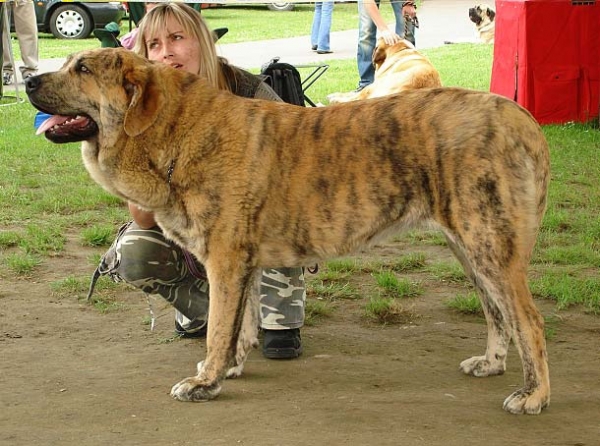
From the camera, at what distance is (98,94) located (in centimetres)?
405

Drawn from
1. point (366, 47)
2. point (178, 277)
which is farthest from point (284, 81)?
point (366, 47)

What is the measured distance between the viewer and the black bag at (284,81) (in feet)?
17.5

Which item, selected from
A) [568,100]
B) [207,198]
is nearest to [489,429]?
[207,198]

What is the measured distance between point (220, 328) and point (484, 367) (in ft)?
4.23

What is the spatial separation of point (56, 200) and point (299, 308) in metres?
3.63

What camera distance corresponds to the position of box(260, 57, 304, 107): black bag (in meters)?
5.34

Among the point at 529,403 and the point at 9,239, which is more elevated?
the point at 529,403

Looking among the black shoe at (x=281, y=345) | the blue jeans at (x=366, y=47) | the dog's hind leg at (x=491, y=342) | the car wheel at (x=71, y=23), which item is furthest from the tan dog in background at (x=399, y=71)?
the car wheel at (x=71, y=23)

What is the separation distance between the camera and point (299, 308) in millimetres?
4898

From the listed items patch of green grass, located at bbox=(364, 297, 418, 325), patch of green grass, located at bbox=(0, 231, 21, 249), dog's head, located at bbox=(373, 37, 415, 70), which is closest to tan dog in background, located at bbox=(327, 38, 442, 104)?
dog's head, located at bbox=(373, 37, 415, 70)

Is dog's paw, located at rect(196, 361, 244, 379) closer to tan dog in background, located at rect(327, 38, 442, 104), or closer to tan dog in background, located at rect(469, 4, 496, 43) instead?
tan dog in background, located at rect(327, 38, 442, 104)

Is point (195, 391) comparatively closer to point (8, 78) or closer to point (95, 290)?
point (95, 290)

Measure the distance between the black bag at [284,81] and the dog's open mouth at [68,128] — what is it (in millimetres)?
1443

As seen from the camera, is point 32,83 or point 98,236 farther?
point 98,236
